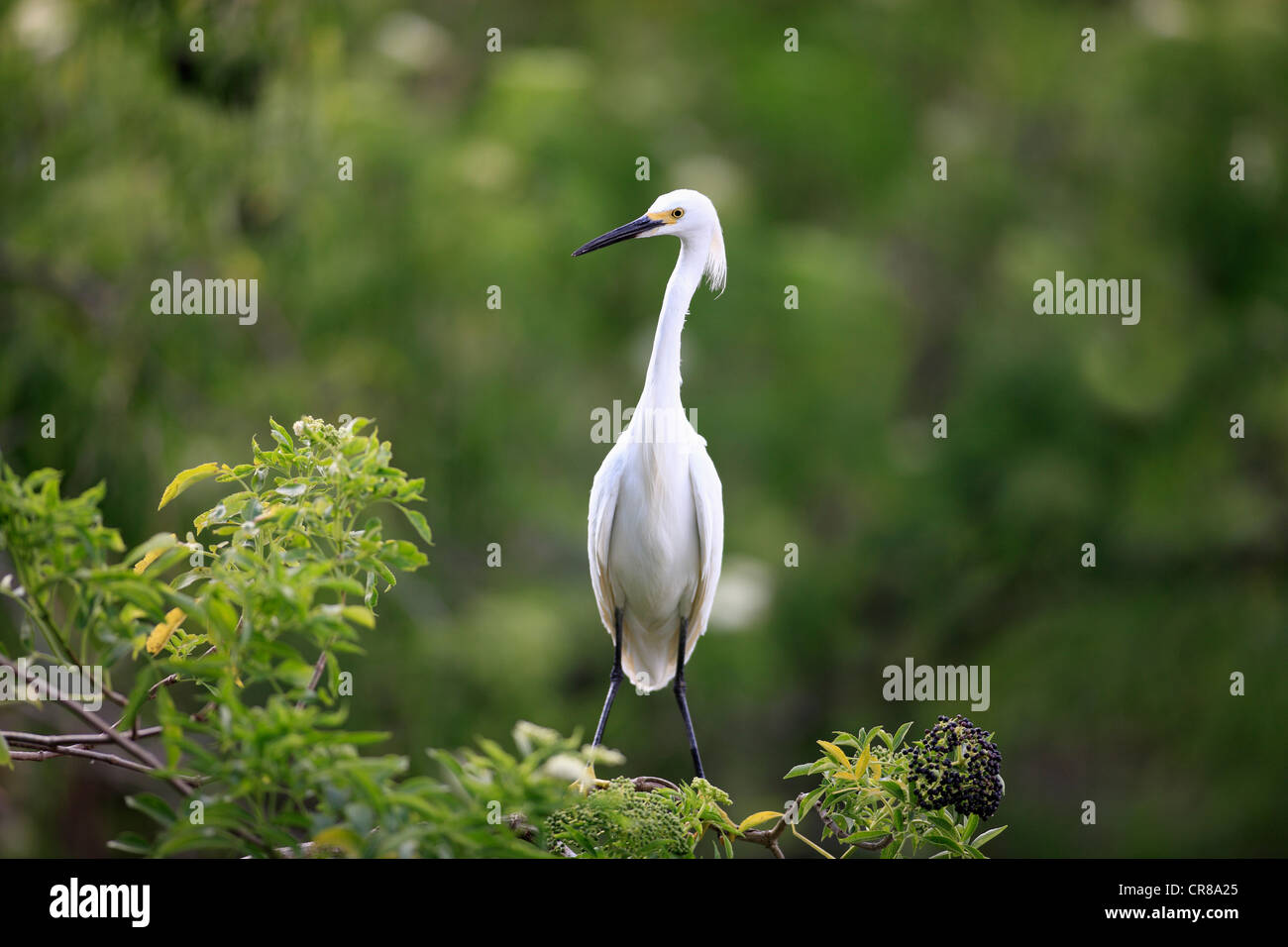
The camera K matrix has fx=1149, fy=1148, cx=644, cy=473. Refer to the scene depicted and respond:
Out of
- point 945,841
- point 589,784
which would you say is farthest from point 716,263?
point 945,841

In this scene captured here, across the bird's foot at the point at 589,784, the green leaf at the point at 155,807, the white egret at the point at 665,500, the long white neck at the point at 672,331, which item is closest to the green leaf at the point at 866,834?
the bird's foot at the point at 589,784

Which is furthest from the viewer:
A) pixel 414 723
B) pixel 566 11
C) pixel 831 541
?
pixel 566 11

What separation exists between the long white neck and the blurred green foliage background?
170 inches

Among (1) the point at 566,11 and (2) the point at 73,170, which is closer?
(2) the point at 73,170

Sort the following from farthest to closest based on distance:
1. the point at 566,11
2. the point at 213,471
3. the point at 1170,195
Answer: the point at 566,11 < the point at 1170,195 < the point at 213,471

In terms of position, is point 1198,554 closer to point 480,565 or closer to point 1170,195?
point 1170,195

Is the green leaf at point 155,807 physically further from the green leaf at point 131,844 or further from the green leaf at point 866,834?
the green leaf at point 866,834

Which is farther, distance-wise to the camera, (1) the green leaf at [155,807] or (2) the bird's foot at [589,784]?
(2) the bird's foot at [589,784]

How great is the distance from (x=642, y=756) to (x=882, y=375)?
Result: 4.15 metres

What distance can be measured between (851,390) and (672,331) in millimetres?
8514

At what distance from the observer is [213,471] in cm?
161

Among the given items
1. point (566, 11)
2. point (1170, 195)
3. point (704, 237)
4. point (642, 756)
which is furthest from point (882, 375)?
point (704, 237)

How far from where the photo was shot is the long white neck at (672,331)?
2.49 metres

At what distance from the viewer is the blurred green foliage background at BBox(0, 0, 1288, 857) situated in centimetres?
866
